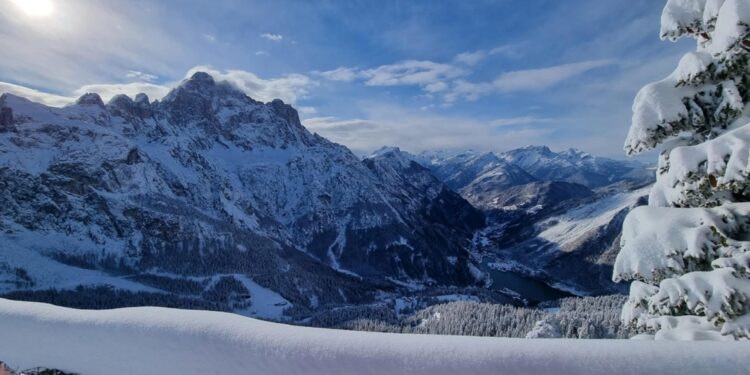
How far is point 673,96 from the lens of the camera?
24.7 feet

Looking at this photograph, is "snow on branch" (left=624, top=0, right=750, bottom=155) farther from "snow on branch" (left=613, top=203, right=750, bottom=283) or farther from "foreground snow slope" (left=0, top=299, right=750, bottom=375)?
"foreground snow slope" (left=0, top=299, right=750, bottom=375)

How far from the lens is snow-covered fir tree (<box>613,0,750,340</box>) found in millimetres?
6297

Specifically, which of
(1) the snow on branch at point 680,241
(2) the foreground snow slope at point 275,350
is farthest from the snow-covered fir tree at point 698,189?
(2) the foreground snow slope at point 275,350

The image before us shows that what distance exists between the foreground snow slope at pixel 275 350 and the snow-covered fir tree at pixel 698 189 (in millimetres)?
2049

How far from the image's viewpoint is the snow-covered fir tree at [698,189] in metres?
6.30

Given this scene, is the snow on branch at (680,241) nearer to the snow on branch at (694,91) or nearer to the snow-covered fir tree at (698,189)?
the snow-covered fir tree at (698,189)

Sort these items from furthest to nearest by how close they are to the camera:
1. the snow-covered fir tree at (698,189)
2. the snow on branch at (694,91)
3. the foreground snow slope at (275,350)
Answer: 1. the snow on branch at (694,91)
2. the snow-covered fir tree at (698,189)
3. the foreground snow slope at (275,350)

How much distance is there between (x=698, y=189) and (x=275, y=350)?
7.23 meters

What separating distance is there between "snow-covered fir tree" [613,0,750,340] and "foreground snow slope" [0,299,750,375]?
205 cm

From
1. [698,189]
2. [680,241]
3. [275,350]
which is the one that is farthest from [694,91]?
[275,350]

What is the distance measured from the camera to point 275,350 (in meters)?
5.52

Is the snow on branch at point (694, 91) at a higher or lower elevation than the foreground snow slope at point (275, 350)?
higher

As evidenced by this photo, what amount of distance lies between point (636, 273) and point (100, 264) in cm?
22467

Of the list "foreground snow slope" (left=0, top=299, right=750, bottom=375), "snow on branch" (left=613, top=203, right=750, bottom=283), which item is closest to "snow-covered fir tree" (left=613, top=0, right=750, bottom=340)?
"snow on branch" (left=613, top=203, right=750, bottom=283)
